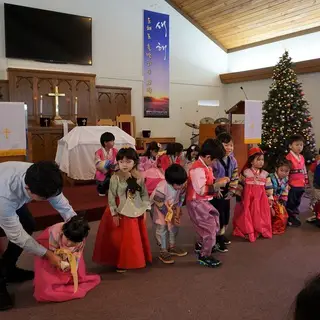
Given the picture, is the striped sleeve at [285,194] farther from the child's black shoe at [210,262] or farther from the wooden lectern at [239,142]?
the wooden lectern at [239,142]

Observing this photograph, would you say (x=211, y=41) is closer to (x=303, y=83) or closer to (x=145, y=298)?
(x=303, y=83)

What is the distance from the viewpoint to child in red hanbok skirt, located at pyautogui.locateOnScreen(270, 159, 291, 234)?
12.6 ft

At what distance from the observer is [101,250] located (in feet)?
9.50

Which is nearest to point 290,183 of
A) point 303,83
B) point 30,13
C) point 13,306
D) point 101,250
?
point 101,250

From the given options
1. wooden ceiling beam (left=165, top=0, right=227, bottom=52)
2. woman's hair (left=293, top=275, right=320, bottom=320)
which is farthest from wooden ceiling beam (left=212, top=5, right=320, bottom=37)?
woman's hair (left=293, top=275, right=320, bottom=320)

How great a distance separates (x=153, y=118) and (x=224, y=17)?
3048 millimetres

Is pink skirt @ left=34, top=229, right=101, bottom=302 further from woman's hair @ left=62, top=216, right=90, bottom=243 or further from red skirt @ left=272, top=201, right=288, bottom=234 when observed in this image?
red skirt @ left=272, top=201, right=288, bottom=234

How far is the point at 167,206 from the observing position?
2.96 meters

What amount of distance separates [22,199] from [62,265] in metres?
0.50

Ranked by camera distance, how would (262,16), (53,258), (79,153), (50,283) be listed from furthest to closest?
1. (262,16)
2. (79,153)
3. (50,283)
4. (53,258)

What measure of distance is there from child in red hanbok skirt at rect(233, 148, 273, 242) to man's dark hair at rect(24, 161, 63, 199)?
2.23 m

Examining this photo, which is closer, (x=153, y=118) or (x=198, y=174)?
(x=198, y=174)

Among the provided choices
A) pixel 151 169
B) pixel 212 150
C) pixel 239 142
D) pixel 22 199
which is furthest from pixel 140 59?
pixel 22 199

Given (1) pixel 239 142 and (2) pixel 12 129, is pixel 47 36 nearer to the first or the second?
(2) pixel 12 129
